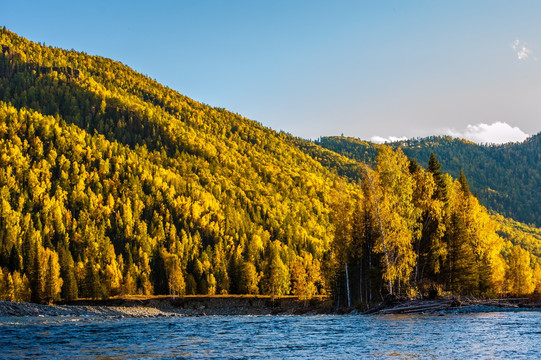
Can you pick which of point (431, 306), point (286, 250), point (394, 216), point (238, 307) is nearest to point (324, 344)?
point (431, 306)

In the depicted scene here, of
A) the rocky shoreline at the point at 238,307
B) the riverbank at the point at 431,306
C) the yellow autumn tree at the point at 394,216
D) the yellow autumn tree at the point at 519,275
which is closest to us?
the riverbank at the point at 431,306

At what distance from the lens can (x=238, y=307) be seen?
4811 inches

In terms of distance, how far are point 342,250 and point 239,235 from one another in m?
137

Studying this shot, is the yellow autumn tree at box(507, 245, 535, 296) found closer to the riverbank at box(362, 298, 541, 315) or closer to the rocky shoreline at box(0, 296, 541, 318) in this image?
the rocky shoreline at box(0, 296, 541, 318)

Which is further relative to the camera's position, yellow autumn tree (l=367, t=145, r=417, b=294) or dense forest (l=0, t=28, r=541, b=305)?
dense forest (l=0, t=28, r=541, b=305)

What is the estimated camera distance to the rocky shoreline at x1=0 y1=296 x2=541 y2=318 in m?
42.1

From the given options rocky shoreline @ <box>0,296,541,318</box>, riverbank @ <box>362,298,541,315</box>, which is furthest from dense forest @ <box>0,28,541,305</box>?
rocky shoreline @ <box>0,296,541,318</box>

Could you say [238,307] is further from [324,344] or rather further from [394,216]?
[324,344]

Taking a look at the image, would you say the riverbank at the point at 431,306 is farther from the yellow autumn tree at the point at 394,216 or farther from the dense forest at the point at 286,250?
the dense forest at the point at 286,250

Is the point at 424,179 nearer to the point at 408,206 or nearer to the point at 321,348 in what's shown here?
the point at 408,206

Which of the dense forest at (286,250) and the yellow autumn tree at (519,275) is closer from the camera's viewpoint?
the dense forest at (286,250)

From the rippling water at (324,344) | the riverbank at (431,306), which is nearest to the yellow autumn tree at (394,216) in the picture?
the riverbank at (431,306)

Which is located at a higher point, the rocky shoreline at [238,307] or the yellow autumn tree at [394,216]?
the yellow autumn tree at [394,216]

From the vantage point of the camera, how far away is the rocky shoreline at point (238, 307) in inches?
1657
